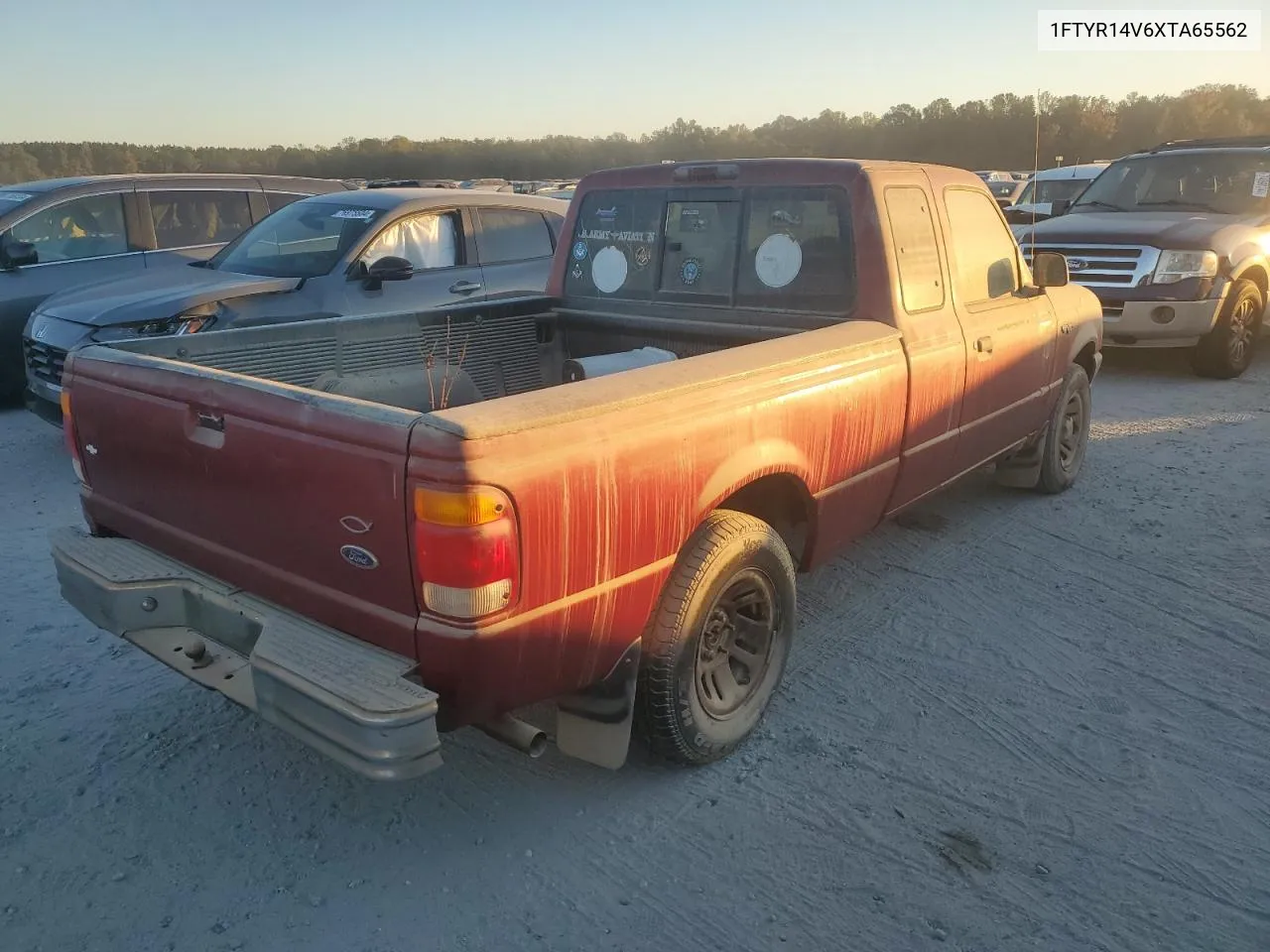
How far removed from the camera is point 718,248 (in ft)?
14.1

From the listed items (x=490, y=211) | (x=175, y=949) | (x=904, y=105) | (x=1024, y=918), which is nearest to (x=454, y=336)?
(x=175, y=949)

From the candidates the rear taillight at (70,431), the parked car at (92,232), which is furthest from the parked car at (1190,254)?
the rear taillight at (70,431)

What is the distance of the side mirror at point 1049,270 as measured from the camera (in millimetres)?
4952

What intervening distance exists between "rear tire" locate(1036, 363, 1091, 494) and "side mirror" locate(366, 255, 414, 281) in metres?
4.23

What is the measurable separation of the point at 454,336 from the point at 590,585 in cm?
215

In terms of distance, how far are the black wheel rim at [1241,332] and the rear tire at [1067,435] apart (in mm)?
4023

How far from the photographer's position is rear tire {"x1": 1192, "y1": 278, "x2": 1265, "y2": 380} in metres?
8.96

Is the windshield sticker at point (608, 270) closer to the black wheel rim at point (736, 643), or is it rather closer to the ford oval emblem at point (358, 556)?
the black wheel rim at point (736, 643)

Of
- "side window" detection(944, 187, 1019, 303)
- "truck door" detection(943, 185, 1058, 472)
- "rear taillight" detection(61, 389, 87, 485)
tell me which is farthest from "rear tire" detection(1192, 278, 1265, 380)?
"rear taillight" detection(61, 389, 87, 485)

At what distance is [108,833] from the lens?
289 cm

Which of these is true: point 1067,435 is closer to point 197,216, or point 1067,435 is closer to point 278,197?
point 278,197

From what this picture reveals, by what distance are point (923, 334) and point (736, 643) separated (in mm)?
1535

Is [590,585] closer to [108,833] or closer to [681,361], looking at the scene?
[681,361]

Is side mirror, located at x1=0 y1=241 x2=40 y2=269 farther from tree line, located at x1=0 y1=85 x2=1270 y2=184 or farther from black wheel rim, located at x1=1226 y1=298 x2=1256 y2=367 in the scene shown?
tree line, located at x1=0 y1=85 x2=1270 y2=184
